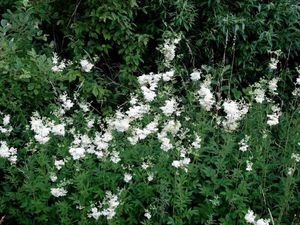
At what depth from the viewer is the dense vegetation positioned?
11.1 feet

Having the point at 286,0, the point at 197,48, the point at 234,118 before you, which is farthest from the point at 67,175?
the point at 286,0

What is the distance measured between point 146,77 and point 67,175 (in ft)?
3.20

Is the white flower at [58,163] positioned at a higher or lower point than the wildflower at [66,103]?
lower

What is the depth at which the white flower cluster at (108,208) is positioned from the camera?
10.3ft

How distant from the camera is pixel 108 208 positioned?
318 cm

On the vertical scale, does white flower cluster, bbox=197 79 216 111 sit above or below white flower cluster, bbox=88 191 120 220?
above

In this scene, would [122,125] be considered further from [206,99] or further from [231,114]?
[231,114]

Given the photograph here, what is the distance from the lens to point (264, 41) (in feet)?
17.6

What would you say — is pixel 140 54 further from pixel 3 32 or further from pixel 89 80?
pixel 3 32

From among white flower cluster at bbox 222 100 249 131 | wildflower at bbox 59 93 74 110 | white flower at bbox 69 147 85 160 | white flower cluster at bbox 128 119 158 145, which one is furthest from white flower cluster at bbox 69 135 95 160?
white flower cluster at bbox 222 100 249 131

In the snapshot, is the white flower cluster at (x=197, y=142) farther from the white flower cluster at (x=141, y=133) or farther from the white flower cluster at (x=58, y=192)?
the white flower cluster at (x=58, y=192)

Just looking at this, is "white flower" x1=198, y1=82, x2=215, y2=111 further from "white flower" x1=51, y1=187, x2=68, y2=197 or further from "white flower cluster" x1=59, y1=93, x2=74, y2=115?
"white flower" x1=51, y1=187, x2=68, y2=197

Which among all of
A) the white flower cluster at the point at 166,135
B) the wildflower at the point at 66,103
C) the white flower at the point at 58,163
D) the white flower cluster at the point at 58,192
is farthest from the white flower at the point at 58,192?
the wildflower at the point at 66,103

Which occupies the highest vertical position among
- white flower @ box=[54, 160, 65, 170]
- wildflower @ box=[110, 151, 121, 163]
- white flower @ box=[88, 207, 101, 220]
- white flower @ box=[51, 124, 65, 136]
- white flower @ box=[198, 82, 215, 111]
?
white flower @ box=[198, 82, 215, 111]
